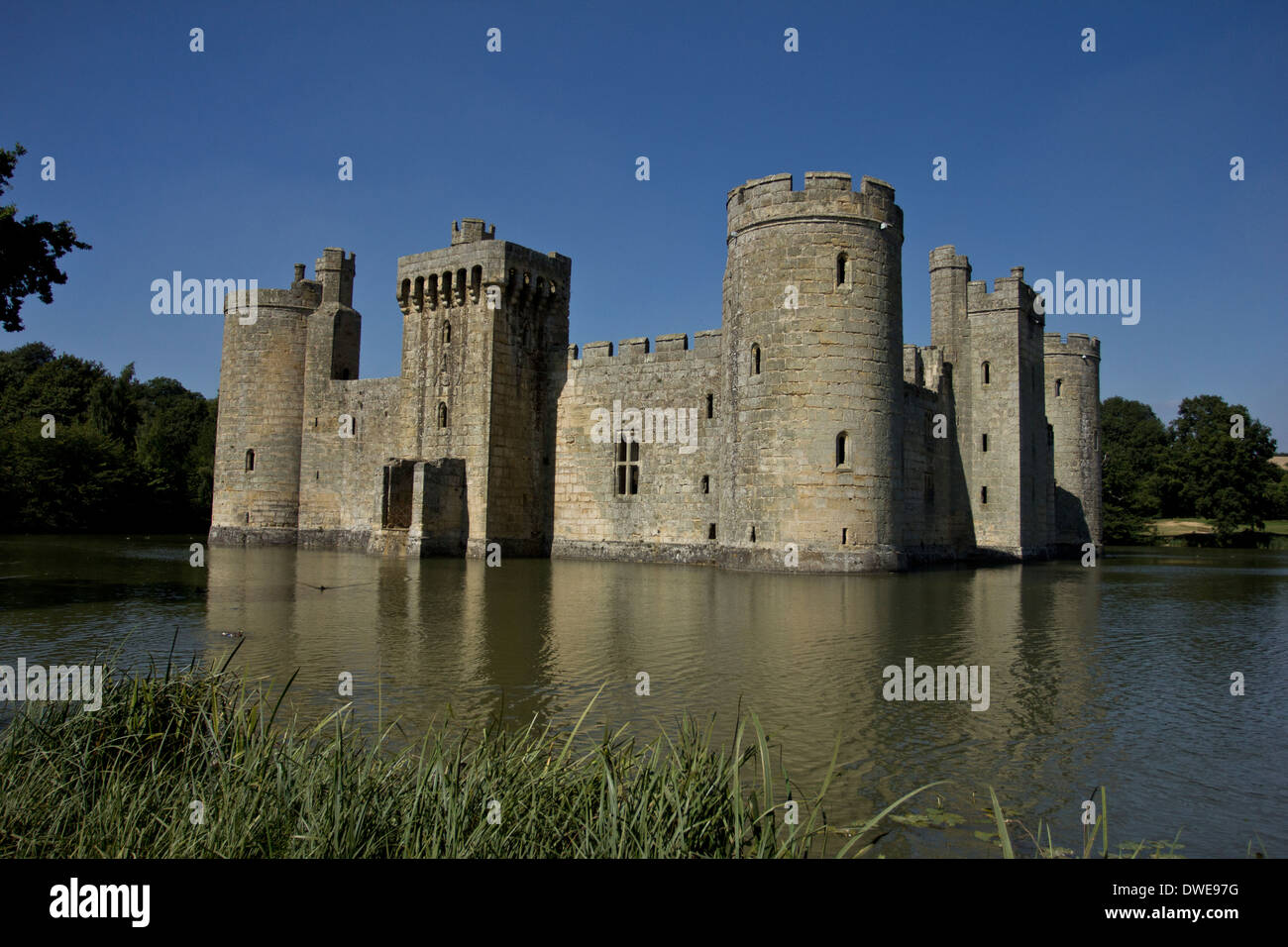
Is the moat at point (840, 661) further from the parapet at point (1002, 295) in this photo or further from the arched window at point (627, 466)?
the parapet at point (1002, 295)

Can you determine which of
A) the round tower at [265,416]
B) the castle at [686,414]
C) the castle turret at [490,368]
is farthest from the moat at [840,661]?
the round tower at [265,416]

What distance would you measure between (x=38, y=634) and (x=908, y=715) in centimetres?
1008

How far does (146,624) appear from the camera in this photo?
1230 cm

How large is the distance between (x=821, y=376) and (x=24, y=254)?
1637 centimetres

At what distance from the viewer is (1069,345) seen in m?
37.5

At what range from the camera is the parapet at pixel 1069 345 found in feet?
123

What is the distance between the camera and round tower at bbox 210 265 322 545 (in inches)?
1367

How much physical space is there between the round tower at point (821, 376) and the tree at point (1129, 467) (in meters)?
37.0

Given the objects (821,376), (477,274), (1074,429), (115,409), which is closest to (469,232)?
(477,274)

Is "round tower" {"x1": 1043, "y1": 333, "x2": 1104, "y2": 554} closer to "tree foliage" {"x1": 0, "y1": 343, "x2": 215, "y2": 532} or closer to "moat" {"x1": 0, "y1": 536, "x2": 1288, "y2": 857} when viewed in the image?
"moat" {"x1": 0, "y1": 536, "x2": 1288, "y2": 857}

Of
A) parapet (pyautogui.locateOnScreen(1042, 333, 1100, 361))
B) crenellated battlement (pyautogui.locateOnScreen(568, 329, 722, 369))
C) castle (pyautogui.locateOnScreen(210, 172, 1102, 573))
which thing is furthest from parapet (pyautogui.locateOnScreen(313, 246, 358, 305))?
parapet (pyautogui.locateOnScreen(1042, 333, 1100, 361))

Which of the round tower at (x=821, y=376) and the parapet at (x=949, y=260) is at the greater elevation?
the parapet at (x=949, y=260)
